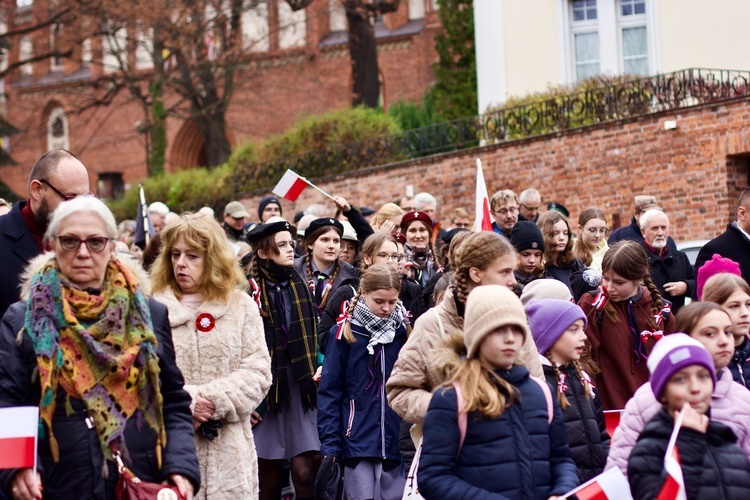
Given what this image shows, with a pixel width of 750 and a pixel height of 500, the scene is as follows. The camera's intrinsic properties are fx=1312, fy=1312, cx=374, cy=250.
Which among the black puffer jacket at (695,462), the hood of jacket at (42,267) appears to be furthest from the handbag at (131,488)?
the black puffer jacket at (695,462)

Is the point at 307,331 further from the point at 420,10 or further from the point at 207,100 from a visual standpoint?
the point at 420,10

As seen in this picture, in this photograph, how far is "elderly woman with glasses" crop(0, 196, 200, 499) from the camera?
5.51 m

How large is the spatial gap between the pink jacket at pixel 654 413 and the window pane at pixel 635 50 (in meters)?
20.3

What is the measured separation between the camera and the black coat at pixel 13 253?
6969 mm

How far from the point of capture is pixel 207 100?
3816 cm

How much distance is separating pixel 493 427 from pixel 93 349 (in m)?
1.80

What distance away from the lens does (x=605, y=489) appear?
5.91 metres

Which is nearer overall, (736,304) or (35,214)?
(35,214)

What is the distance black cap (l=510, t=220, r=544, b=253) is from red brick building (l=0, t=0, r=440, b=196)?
1127 inches

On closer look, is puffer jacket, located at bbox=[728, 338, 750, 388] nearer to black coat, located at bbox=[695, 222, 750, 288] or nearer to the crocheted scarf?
black coat, located at bbox=[695, 222, 750, 288]

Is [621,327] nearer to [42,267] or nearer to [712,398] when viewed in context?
[712,398]

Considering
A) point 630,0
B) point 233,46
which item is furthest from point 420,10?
point 630,0

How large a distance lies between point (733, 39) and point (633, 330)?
17.1 m

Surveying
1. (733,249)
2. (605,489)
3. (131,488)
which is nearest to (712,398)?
(605,489)
